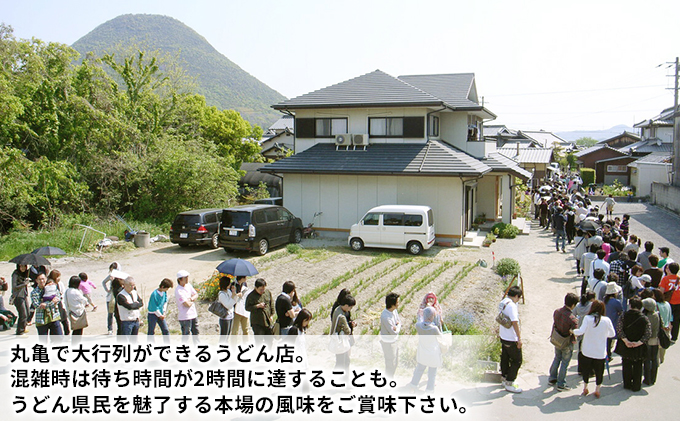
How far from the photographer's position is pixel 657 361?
289 inches

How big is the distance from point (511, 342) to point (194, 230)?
537 inches

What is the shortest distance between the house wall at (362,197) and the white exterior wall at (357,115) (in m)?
2.31

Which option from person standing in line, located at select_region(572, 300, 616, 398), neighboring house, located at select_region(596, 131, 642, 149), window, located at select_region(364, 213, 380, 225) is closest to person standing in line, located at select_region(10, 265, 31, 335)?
person standing in line, located at select_region(572, 300, 616, 398)

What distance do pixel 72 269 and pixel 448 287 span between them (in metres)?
11.6

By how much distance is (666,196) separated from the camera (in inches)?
1250

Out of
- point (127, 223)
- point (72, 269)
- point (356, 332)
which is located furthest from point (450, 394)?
point (127, 223)

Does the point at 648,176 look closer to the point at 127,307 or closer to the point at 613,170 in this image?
the point at 613,170

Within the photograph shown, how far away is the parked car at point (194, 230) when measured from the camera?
18188 mm

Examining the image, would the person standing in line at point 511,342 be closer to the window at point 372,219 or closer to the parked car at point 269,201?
the window at point 372,219

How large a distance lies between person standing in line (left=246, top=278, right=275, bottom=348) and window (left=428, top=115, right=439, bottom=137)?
15.6m

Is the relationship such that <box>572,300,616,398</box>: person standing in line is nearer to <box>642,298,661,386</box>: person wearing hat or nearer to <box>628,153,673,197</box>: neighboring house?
<box>642,298,661,386</box>: person wearing hat

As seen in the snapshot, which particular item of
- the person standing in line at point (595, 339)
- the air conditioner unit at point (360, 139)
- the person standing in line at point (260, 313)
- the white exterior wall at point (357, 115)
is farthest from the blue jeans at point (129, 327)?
the white exterior wall at point (357, 115)

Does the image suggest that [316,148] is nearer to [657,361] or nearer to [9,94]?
[9,94]

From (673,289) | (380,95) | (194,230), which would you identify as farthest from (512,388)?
(380,95)
